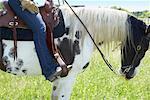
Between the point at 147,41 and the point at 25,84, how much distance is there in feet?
8.37

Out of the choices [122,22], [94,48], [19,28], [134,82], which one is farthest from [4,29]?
[134,82]

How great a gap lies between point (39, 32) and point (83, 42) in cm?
62

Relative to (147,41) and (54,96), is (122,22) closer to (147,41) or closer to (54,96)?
(147,41)

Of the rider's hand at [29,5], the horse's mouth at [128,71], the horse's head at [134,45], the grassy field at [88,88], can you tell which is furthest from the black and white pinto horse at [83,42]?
the grassy field at [88,88]

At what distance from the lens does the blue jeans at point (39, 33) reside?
423 cm

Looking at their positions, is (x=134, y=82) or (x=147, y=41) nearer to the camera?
(x=147, y=41)

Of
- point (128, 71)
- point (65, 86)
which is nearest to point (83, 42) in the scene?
point (65, 86)

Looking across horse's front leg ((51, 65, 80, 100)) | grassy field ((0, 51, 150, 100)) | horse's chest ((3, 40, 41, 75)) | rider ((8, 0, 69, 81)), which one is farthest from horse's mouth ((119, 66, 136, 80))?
horse's chest ((3, 40, 41, 75))

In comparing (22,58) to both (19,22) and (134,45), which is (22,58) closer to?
(19,22)

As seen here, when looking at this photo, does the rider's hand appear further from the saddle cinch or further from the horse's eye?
the horse's eye

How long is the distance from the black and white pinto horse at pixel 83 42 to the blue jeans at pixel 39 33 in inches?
5.1

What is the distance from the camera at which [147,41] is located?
15.8 feet

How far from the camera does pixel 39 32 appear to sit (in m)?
4.23

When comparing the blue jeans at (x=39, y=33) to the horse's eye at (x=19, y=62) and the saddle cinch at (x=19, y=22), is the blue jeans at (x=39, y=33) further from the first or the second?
the horse's eye at (x=19, y=62)
